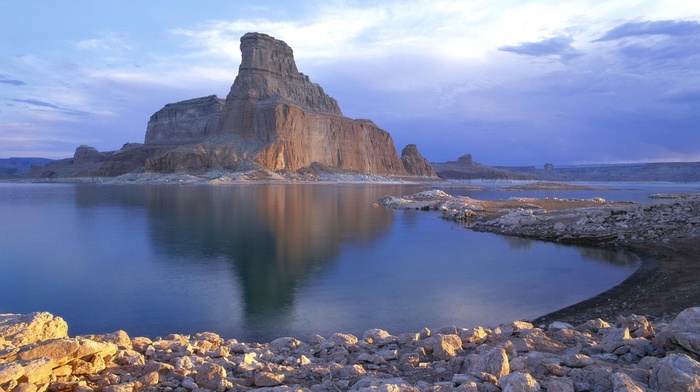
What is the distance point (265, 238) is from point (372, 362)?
15.9m

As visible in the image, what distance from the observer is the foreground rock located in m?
4.50

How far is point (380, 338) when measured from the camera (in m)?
7.38

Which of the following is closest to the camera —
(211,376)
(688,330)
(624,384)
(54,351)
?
(624,384)

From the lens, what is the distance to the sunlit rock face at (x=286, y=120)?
348 ft

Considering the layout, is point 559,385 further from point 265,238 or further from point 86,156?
point 86,156

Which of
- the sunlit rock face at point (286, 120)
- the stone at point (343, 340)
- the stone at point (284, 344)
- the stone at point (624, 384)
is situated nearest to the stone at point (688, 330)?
the stone at point (624, 384)

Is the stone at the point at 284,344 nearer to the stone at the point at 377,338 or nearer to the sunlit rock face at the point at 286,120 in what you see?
the stone at the point at 377,338

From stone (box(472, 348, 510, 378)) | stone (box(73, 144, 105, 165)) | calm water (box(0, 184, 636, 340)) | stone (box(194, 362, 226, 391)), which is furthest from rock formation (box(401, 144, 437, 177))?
stone (box(194, 362, 226, 391))

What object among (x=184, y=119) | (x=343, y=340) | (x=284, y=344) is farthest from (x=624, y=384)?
(x=184, y=119)

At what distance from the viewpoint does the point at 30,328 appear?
610 centimetres

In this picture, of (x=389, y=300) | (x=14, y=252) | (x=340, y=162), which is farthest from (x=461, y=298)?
(x=340, y=162)

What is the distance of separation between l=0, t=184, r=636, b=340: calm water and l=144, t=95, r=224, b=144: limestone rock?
114 meters

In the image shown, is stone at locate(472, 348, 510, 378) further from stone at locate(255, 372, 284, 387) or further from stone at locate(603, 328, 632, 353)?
stone at locate(255, 372, 284, 387)

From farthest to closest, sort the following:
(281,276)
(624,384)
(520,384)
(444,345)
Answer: (281,276)
(444,345)
(520,384)
(624,384)
